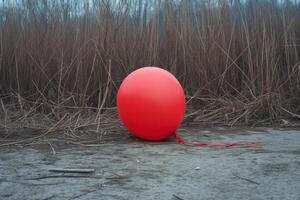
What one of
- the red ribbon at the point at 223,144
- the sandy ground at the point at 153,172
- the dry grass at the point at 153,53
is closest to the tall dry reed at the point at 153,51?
the dry grass at the point at 153,53

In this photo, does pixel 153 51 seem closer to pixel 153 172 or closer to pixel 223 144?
pixel 223 144

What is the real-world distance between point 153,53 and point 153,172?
84.6 inches

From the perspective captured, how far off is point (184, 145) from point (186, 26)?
1.69 metres

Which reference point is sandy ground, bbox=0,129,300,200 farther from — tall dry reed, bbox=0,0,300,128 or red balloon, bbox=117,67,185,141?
tall dry reed, bbox=0,0,300,128

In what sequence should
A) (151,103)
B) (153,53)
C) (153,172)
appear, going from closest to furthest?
(153,172) → (151,103) → (153,53)

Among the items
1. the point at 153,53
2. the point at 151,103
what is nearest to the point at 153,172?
the point at 151,103

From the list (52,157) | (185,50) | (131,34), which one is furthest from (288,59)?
(52,157)

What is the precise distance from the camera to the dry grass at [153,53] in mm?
4039

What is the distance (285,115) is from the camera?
4016 millimetres

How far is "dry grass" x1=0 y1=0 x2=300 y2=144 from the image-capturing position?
159 inches

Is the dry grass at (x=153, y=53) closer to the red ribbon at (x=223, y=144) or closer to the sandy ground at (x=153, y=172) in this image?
the red ribbon at (x=223, y=144)

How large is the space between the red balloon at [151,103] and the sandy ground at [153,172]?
0.12m

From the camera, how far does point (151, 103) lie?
9.36 feet

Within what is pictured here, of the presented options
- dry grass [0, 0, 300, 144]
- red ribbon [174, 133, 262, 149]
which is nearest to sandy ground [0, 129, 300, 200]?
red ribbon [174, 133, 262, 149]
